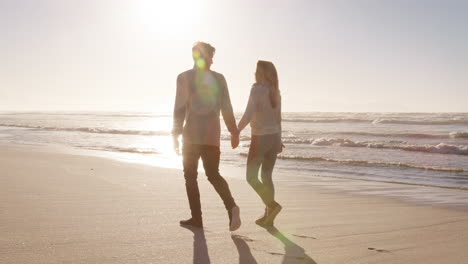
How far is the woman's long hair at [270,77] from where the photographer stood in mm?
5270

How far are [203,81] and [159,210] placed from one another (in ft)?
5.91

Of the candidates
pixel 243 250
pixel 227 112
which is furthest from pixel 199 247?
pixel 227 112

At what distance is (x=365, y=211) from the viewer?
21.5 ft

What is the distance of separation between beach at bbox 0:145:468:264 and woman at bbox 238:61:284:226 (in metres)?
0.37

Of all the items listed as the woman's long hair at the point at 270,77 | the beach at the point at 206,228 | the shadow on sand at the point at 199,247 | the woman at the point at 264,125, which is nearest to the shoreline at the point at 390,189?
the beach at the point at 206,228

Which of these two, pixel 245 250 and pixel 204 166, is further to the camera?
pixel 204 166

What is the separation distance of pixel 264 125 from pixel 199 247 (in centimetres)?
162

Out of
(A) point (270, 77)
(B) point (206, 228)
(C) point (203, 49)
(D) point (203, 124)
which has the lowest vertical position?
(B) point (206, 228)

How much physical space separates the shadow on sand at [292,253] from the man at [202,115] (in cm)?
52

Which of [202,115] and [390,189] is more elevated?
[202,115]

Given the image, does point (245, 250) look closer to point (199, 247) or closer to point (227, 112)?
point (199, 247)

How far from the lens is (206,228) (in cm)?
502

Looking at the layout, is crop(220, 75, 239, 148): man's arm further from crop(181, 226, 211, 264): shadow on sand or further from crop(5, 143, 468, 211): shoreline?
crop(5, 143, 468, 211): shoreline

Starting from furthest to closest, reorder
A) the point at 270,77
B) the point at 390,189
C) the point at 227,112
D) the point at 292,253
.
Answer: the point at 390,189 → the point at 270,77 → the point at 227,112 → the point at 292,253
